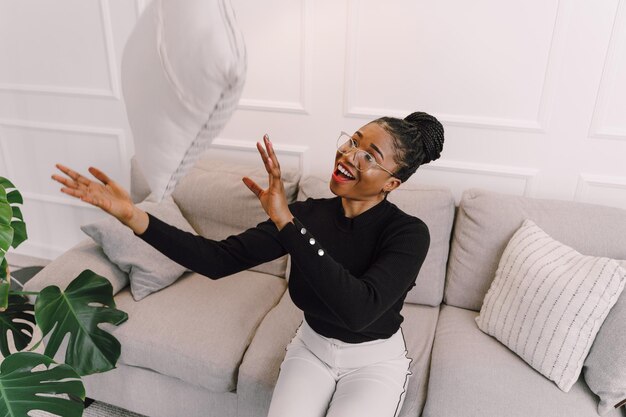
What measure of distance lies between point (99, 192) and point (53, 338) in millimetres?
691

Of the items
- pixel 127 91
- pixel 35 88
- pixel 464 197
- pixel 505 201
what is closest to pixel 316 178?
pixel 464 197

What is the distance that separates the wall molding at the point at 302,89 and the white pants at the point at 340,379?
1.11 metres

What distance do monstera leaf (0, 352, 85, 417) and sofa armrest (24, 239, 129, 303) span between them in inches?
17.5

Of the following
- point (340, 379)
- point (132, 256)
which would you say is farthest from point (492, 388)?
point (132, 256)

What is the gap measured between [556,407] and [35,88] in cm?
270

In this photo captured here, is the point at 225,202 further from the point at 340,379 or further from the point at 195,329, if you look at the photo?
the point at 340,379

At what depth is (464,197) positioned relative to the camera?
1937 millimetres

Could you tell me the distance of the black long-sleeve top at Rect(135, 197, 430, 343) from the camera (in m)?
1.11

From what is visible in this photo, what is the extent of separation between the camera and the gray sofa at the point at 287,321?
149 centimetres

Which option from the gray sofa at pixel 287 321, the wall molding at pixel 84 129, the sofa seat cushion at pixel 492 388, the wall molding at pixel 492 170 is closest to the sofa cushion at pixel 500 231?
the gray sofa at pixel 287 321

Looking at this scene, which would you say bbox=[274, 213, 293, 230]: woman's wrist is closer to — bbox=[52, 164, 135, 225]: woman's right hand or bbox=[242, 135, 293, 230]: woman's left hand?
bbox=[242, 135, 293, 230]: woman's left hand

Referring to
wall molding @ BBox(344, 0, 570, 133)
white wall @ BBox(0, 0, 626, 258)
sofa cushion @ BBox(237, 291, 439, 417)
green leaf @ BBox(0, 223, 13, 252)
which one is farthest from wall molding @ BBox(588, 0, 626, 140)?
green leaf @ BBox(0, 223, 13, 252)

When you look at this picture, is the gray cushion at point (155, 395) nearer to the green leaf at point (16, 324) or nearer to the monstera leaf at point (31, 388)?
the green leaf at point (16, 324)

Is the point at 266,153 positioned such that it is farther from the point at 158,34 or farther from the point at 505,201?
the point at 505,201
